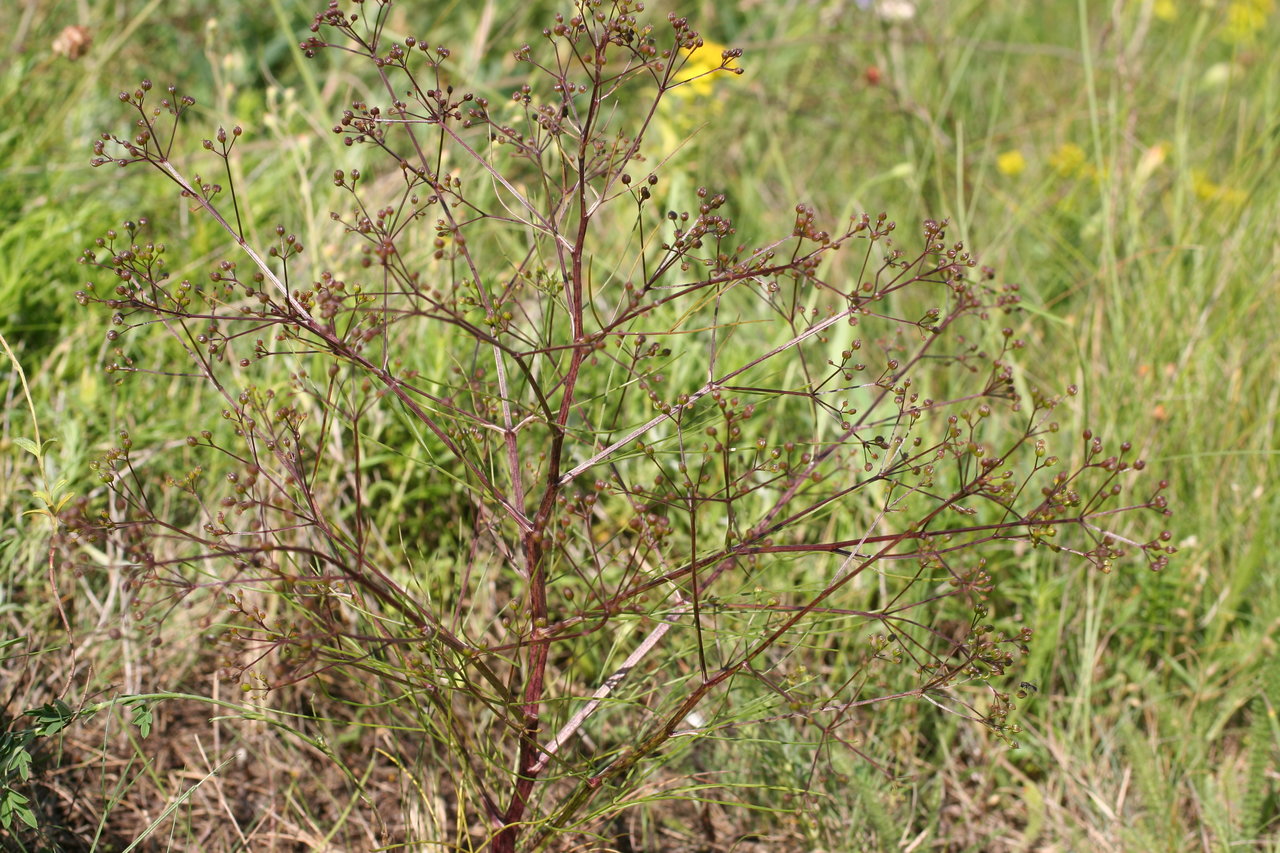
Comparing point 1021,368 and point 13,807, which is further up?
point 1021,368

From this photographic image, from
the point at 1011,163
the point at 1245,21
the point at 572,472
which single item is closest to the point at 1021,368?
the point at 1011,163

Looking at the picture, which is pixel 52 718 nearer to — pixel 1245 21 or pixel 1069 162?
pixel 1069 162

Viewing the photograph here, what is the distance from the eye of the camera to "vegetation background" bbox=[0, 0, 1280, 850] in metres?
1.91

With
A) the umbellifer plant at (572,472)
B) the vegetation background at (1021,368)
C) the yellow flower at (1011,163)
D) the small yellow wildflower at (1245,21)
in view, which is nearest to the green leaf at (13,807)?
the vegetation background at (1021,368)

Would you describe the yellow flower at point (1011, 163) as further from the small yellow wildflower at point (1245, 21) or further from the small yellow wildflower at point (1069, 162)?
the small yellow wildflower at point (1245, 21)

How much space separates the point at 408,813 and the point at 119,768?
1.88 ft

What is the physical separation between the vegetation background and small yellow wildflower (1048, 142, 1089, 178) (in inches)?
1.3

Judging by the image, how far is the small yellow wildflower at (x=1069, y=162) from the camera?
337cm

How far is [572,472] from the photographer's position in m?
1.46

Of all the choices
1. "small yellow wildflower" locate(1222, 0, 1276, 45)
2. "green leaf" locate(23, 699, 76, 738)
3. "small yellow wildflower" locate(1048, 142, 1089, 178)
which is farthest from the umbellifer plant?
"small yellow wildflower" locate(1222, 0, 1276, 45)

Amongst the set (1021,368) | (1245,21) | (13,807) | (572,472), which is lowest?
(13,807)

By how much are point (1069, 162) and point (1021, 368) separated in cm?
113

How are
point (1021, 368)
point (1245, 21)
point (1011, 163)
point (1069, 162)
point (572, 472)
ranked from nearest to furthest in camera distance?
point (572, 472) < point (1021, 368) < point (1069, 162) < point (1011, 163) < point (1245, 21)

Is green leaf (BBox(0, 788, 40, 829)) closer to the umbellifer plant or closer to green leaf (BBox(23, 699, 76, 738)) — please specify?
green leaf (BBox(23, 699, 76, 738))
